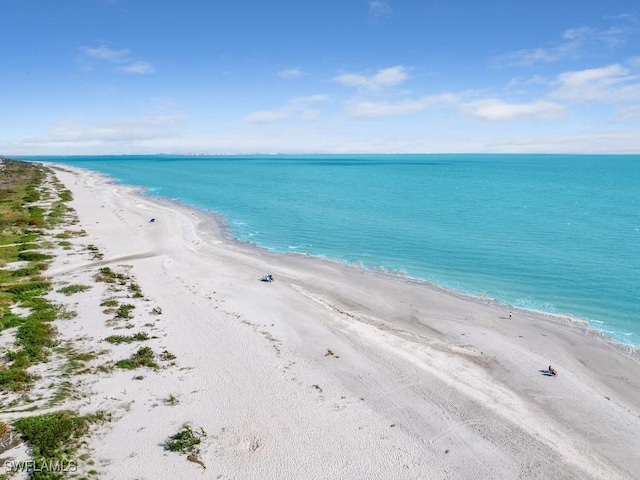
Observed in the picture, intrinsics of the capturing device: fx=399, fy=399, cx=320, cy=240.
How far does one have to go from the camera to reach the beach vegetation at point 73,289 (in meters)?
36.5

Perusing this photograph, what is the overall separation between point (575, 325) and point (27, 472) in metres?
37.5

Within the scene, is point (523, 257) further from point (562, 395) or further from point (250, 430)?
point (250, 430)

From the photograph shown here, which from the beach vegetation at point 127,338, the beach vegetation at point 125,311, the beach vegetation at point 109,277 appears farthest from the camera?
the beach vegetation at point 109,277

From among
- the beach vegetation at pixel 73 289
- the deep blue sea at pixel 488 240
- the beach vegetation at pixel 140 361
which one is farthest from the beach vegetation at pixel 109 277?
the deep blue sea at pixel 488 240

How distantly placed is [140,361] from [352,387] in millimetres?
13508

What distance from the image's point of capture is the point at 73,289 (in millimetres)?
37062

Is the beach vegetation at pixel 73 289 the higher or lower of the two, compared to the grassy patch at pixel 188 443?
higher

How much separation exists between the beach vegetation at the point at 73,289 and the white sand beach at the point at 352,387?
1.18 metres

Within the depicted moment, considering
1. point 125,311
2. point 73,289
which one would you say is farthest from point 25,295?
Answer: point 125,311

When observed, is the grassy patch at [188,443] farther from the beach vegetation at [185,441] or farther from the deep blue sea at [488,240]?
the deep blue sea at [488,240]

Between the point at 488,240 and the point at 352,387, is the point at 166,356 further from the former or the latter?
the point at 488,240

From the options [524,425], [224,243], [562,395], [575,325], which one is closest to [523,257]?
[575,325]

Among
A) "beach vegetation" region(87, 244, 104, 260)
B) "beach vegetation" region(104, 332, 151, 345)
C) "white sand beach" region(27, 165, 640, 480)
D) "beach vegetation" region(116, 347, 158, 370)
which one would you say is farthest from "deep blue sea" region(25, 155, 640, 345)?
"beach vegetation" region(116, 347, 158, 370)

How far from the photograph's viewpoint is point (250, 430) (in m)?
20.2
